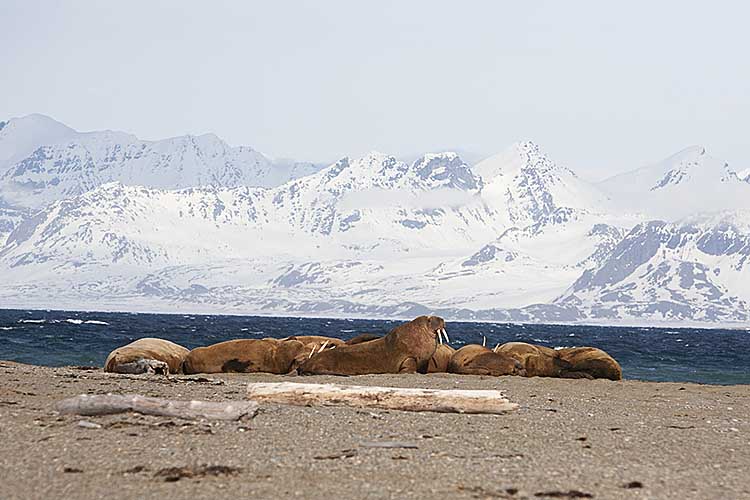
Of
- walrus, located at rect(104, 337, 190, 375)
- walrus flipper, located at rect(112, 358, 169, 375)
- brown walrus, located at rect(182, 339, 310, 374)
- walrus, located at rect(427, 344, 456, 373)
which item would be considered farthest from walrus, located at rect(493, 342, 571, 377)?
walrus flipper, located at rect(112, 358, 169, 375)

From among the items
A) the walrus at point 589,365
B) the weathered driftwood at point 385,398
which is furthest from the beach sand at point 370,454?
the walrus at point 589,365

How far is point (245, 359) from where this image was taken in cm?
2759

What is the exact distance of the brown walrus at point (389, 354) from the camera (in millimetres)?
26547

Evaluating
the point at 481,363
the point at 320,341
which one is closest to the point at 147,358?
the point at 320,341

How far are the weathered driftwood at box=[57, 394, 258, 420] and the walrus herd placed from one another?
34.6ft

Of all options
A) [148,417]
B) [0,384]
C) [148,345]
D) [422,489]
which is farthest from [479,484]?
[148,345]

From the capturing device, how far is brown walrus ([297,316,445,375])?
26.5 meters

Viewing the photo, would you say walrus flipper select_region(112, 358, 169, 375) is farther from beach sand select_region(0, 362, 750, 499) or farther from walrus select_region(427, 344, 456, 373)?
walrus select_region(427, 344, 456, 373)

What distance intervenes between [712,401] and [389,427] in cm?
1032

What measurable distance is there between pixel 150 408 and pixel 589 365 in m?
17.6

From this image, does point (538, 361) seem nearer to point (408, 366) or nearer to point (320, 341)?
point (408, 366)

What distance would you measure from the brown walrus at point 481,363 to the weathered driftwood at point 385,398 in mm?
10796

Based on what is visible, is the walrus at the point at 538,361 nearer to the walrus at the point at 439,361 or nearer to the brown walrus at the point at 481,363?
the brown walrus at the point at 481,363

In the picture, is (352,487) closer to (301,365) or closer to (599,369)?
(301,365)
